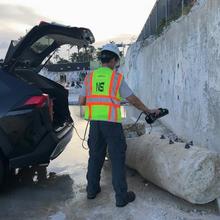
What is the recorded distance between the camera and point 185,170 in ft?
14.5

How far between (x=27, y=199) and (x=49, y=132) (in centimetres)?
86

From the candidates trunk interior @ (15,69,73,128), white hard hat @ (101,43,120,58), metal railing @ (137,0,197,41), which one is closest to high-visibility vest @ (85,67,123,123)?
white hard hat @ (101,43,120,58)

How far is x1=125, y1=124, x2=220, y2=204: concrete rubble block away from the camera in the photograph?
14.2ft

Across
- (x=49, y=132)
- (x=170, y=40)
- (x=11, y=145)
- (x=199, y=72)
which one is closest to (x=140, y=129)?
(x=199, y=72)

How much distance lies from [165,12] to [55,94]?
5623 mm

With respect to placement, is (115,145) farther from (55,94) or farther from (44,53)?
(44,53)

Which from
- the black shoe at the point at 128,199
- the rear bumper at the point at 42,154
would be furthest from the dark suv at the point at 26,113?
the black shoe at the point at 128,199

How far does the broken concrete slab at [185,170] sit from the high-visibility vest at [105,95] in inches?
28.9

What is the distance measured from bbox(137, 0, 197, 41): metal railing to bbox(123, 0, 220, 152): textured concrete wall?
1.08ft

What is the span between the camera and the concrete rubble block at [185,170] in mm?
4328

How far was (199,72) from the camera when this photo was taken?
20.5ft

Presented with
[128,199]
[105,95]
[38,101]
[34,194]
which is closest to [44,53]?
[38,101]

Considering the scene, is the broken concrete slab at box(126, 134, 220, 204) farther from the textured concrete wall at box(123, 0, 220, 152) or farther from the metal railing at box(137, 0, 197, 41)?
the metal railing at box(137, 0, 197, 41)

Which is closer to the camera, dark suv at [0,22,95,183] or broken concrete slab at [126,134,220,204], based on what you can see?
broken concrete slab at [126,134,220,204]
